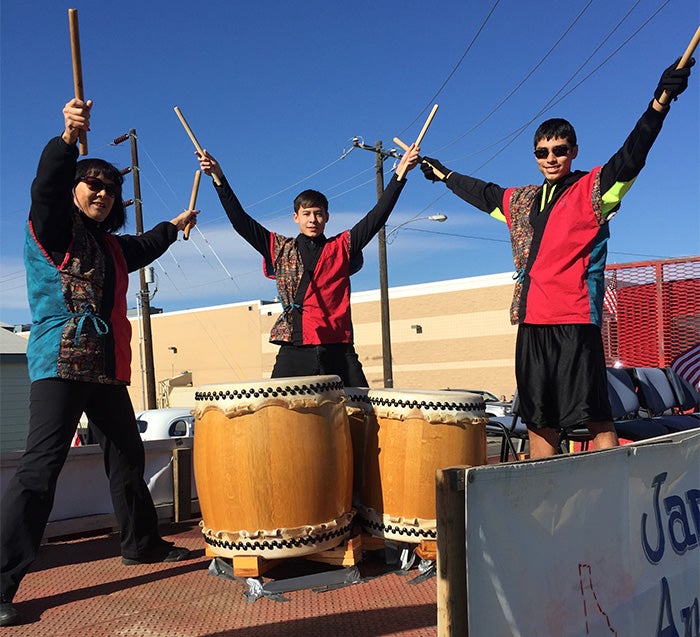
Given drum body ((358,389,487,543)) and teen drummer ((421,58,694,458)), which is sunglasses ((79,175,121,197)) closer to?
drum body ((358,389,487,543))

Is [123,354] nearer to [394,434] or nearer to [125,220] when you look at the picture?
[125,220]

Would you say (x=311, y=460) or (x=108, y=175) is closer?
(x=311, y=460)

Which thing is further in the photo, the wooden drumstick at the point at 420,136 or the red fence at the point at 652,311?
the red fence at the point at 652,311

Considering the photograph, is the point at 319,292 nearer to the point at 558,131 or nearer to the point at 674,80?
the point at 558,131

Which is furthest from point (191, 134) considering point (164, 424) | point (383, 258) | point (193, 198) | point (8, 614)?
point (383, 258)

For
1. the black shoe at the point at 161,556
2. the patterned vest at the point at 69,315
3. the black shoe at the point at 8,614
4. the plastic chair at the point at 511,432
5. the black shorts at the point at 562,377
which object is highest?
the patterned vest at the point at 69,315

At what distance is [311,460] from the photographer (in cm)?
288

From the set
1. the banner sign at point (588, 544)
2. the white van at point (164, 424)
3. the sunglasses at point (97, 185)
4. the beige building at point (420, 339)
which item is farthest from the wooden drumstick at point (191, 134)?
the beige building at point (420, 339)

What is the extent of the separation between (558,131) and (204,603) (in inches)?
102

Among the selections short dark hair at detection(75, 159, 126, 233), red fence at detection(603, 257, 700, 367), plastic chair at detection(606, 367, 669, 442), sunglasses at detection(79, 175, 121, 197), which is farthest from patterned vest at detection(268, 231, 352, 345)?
red fence at detection(603, 257, 700, 367)

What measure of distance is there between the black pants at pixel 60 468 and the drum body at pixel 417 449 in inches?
46.4

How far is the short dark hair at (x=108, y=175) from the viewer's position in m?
3.24

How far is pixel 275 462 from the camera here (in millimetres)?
2834

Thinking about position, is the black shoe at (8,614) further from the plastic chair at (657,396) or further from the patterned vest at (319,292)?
the plastic chair at (657,396)
